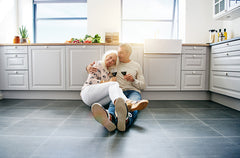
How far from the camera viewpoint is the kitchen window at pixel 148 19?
4.21m

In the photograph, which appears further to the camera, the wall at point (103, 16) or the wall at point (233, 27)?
the wall at point (103, 16)

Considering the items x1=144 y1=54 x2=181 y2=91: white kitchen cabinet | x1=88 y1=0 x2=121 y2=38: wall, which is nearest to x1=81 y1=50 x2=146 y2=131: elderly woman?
x1=144 y1=54 x2=181 y2=91: white kitchen cabinet

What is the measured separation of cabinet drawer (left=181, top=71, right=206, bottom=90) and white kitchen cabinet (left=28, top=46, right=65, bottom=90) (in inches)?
77.8

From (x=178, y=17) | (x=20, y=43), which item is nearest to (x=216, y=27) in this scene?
(x=178, y=17)

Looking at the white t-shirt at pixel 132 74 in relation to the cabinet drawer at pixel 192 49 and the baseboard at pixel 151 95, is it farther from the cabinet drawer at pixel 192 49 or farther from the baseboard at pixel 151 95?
the cabinet drawer at pixel 192 49

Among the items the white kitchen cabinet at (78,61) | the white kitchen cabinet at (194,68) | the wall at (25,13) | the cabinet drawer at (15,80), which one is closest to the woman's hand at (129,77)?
the white kitchen cabinet at (78,61)

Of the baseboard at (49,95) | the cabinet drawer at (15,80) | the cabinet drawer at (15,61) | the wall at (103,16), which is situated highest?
the wall at (103,16)

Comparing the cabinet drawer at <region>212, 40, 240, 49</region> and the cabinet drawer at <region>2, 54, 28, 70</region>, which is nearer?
the cabinet drawer at <region>212, 40, 240, 49</region>

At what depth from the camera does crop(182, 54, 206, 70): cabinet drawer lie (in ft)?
9.47

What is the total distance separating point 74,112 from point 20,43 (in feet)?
5.49

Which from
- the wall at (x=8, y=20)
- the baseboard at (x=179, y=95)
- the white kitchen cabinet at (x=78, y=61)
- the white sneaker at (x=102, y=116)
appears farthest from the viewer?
the wall at (x=8, y=20)

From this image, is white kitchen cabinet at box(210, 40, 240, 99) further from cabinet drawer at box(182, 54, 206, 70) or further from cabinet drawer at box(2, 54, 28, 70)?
cabinet drawer at box(2, 54, 28, 70)

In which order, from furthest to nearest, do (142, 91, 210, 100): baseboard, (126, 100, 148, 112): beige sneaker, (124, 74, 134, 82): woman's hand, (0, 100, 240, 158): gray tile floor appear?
(142, 91, 210, 100): baseboard < (124, 74, 134, 82): woman's hand < (126, 100, 148, 112): beige sneaker < (0, 100, 240, 158): gray tile floor

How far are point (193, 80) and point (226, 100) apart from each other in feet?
1.82
